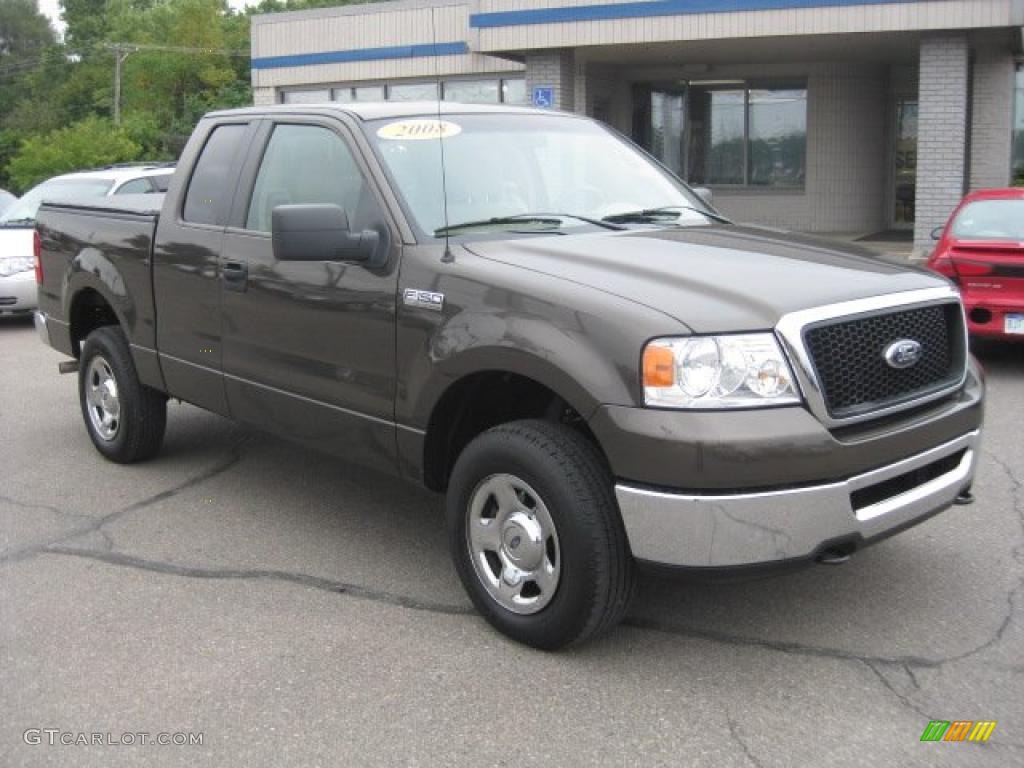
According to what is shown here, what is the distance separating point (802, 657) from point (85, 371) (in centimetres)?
459

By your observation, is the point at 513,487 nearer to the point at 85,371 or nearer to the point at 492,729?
the point at 492,729

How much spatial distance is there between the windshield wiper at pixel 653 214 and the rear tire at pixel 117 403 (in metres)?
2.90

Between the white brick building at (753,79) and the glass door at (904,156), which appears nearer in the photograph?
the white brick building at (753,79)

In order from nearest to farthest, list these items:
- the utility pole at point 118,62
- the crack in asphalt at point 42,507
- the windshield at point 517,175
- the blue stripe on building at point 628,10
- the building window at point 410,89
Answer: the windshield at point 517,175, the crack in asphalt at point 42,507, the blue stripe on building at point 628,10, the building window at point 410,89, the utility pole at point 118,62

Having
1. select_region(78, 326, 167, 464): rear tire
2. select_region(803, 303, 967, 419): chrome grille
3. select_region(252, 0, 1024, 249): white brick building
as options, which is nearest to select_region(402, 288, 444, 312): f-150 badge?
select_region(803, 303, 967, 419): chrome grille

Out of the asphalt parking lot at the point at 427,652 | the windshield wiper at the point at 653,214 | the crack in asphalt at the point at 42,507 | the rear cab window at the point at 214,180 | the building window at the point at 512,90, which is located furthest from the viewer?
the building window at the point at 512,90

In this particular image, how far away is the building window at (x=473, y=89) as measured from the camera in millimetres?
22797

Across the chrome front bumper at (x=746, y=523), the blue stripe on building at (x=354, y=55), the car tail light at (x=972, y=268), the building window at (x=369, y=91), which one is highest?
the blue stripe on building at (x=354, y=55)

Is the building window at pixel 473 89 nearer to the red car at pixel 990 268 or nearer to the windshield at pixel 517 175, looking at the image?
the red car at pixel 990 268

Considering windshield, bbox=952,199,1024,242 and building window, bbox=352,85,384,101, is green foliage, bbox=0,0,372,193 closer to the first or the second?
building window, bbox=352,85,384,101

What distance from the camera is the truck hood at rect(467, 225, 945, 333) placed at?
3.76 metres

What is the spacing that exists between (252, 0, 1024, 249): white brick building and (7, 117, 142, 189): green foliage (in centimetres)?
906

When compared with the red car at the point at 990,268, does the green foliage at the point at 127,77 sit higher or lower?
higher

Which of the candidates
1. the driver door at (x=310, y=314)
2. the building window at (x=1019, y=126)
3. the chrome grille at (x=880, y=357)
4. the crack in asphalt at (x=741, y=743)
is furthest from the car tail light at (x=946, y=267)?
the building window at (x=1019, y=126)
